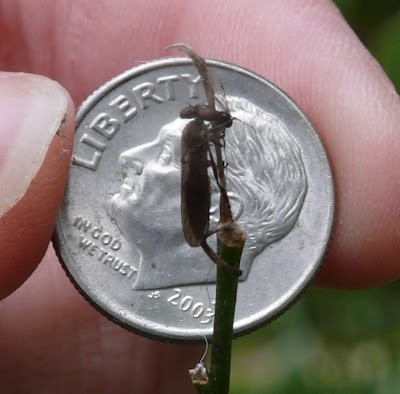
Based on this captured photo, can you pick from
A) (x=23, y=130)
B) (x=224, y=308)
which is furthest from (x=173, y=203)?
(x=224, y=308)

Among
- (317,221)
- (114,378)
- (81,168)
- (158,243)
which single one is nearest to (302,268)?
(317,221)

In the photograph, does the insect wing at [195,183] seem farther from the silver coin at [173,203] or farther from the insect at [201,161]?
the silver coin at [173,203]

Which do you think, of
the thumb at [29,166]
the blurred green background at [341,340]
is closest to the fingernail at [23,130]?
the thumb at [29,166]

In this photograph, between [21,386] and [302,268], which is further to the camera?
[21,386]

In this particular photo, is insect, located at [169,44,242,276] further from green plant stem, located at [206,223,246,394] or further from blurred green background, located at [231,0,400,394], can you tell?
blurred green background, located at [231,0,400,394]

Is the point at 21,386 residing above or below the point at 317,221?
below

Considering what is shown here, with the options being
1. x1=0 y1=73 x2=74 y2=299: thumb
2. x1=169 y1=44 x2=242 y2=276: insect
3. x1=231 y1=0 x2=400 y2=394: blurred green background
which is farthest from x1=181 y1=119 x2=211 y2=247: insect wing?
x1=231 y1=0 x2=400 y2=394: blurred green background

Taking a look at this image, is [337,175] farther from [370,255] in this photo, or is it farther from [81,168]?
[81,168]
